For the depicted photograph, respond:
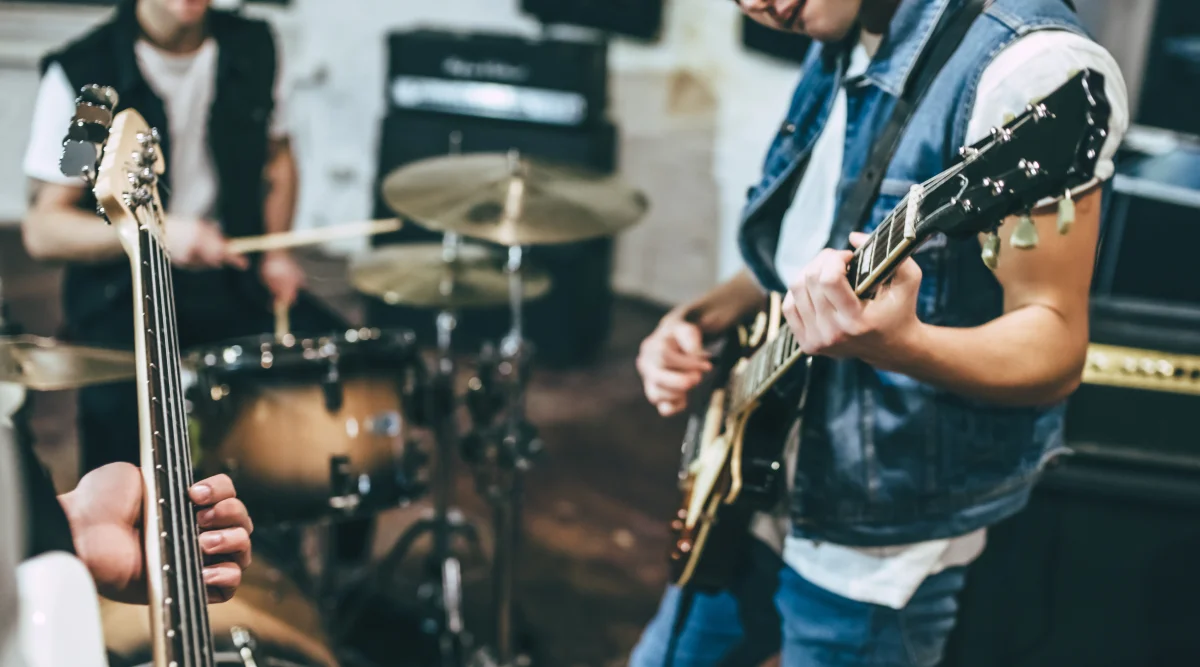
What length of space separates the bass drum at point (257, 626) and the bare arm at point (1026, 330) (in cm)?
64

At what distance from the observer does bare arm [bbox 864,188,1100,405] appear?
3.52ft

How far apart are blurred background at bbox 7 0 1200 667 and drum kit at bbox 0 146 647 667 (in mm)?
149

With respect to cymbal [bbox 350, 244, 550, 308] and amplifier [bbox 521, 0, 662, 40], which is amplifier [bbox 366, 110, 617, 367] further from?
cymbal [bbox 350, 244, 550, 308]

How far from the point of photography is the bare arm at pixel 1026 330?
1072mm

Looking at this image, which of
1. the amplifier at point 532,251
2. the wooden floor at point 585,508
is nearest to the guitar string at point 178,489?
the wooden floor at point 585,508

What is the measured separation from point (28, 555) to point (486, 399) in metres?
1.57

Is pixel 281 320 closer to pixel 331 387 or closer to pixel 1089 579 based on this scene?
pixel 331 387

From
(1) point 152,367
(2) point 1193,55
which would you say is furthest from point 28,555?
(2) point 1193,55

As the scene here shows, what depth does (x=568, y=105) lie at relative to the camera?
11.8 feet

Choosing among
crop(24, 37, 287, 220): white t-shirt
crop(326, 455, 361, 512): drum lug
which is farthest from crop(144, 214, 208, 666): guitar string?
crop(24, 37, 287, 220): white t-shirt

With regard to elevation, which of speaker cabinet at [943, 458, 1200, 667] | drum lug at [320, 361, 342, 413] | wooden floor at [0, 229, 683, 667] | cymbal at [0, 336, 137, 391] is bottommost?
wooden floor at [0, 229, 683, 667]

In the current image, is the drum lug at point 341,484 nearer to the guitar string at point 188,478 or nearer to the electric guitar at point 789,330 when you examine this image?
the electric guitar at point 789,330

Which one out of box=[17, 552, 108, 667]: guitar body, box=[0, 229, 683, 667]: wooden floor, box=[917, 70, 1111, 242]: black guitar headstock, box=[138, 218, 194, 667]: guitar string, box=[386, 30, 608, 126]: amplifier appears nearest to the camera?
box=[17, 552, 108, 667]: guitar body

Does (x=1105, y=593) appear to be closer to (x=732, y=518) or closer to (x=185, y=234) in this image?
(x=732, y=518)
